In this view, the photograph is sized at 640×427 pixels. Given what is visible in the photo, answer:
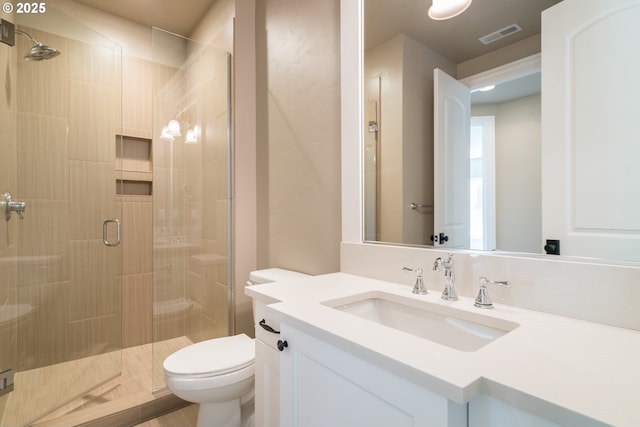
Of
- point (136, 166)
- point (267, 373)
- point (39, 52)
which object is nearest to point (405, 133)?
point (267, 373)

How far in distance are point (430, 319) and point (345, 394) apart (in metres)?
0.41

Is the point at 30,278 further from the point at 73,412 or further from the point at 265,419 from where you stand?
the point at 265,419

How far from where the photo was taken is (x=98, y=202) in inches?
84.0

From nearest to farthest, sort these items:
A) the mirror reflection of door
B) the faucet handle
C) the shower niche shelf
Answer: the faucet handle
the mirror reflection of door
the shower niche shelf

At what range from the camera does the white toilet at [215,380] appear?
1.34 meters

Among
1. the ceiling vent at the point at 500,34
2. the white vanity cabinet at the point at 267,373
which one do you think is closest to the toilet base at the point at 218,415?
the white vanity cabinet at the point at 267,373

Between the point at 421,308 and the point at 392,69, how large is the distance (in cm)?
98

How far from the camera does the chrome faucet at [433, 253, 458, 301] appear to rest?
3.18 feet

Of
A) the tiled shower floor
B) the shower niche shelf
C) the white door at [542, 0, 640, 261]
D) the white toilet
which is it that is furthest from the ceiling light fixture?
the shower niche shelf

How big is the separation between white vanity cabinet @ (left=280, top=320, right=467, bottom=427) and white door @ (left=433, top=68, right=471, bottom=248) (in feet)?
2.01

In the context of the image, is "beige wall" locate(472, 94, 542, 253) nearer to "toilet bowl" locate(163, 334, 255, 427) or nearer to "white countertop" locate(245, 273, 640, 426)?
"white countertop" locate(245, 273, 640, 426)

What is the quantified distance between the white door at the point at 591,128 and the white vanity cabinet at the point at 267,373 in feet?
3.04

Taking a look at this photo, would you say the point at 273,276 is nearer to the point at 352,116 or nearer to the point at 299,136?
the point at 299,136

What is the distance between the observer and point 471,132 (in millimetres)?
1041
